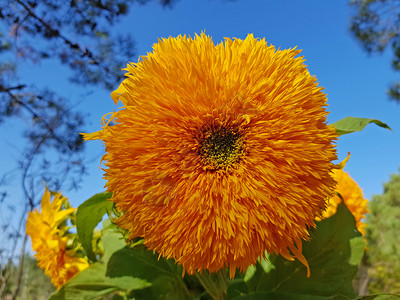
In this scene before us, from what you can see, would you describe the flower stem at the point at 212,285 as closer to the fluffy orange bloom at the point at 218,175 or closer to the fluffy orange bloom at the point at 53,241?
the fluffy orange bloom at the point at 218,175

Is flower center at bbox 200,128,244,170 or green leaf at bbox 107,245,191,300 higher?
flower center at bbox 200,128,244,170

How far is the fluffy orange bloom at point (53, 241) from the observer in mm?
660

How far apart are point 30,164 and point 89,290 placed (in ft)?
10.9

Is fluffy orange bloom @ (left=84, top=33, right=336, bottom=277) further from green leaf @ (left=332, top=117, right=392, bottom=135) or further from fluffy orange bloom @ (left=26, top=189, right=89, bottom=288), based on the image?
fluffy orange bloom @ (left=26, top=189, right=89, bottom=288)

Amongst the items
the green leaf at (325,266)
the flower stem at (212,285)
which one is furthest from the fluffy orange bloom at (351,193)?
the flower stem at (212,285)

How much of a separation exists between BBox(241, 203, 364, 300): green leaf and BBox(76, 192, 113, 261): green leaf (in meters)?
0.24

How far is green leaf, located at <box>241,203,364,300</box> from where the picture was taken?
49cm

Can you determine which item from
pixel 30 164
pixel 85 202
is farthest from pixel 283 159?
pixel 30 164

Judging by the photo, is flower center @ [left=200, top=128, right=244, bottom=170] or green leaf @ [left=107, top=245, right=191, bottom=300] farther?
green leaf @ [left=107, top=245, right=191, bottom=300]

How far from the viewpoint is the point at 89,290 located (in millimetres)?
549

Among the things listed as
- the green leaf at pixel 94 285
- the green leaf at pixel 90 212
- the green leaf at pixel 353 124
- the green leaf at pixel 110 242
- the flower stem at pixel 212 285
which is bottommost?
the flower stem at pixel 212 285

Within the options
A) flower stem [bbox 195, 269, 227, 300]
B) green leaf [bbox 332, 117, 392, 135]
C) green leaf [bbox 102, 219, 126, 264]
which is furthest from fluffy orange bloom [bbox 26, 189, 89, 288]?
green leaf [bbox 332, 117, 392, 135]

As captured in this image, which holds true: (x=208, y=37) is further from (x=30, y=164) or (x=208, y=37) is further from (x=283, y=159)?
(x=30, y=164)

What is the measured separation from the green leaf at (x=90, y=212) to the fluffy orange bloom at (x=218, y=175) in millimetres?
93
